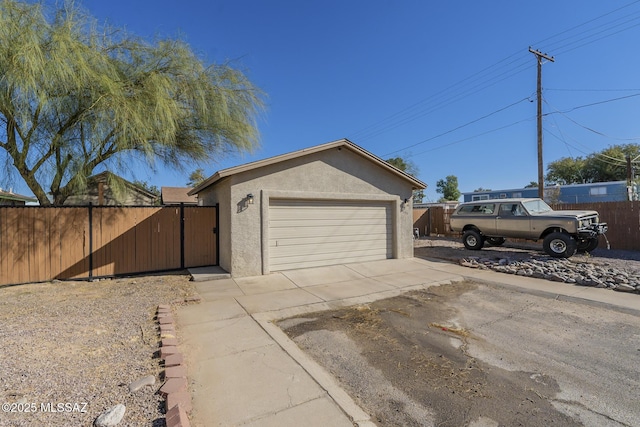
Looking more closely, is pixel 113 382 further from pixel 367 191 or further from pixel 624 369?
pixel 367 191

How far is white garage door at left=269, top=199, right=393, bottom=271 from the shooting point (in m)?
7.93

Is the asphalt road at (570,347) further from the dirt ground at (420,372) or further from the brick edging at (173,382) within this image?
the brick edging at (173,382)

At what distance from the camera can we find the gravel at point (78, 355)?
237cm

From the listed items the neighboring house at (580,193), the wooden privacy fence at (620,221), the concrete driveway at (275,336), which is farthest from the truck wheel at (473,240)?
the neighboring house at (580,193)

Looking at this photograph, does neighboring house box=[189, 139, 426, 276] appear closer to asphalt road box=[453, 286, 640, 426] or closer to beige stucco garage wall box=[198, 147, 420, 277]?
beige stucco garage wall box=[198, 147, 420, 277]

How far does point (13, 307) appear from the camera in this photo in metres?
5.03

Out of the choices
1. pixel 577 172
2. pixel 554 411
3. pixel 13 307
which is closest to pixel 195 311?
pixel 13 307

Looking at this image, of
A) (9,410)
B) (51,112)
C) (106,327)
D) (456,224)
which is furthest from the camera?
(456,224)

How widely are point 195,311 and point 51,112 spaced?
587 cm

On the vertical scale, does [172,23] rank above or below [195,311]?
above

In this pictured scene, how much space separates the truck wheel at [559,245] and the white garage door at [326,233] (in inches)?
190

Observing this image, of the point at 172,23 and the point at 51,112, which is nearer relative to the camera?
the point at 51,112

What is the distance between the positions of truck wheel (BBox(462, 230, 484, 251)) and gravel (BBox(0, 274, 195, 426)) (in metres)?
10.3

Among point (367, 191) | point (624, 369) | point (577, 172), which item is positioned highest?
point (577, 172)
